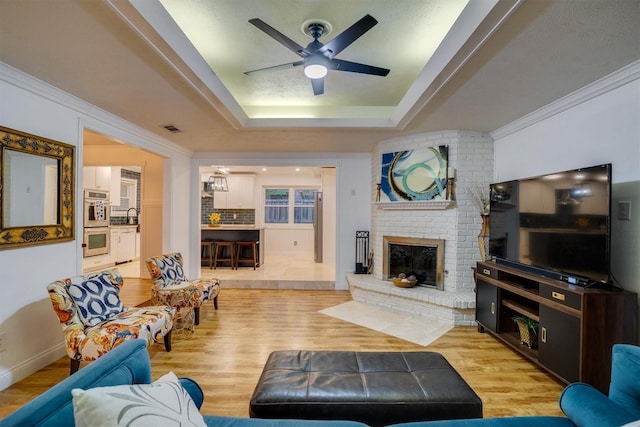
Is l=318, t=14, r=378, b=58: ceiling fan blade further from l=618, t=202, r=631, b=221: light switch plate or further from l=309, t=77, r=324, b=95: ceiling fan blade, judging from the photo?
l=618, t=202, r=631, b=221: light switch plate

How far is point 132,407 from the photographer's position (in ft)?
2.61

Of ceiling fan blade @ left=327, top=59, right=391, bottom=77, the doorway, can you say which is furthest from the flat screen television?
the doorway

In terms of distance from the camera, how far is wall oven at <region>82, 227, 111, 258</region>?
563 centimetres

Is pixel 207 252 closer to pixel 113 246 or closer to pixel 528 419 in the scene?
pixel 113 246

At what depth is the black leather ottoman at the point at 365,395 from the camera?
4.58ft

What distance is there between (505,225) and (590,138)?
3.33ft

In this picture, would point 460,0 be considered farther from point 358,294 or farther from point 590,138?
point 358,294

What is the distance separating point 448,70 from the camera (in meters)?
2.10

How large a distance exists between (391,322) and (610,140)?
2.68m

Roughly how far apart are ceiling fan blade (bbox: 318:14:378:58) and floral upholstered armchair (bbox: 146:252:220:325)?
9.41 ft

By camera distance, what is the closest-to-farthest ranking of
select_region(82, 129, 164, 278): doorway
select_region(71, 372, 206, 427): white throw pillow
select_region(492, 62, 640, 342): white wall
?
select_region(71, 372, 206, 427): white throw pillow, select_region(492, 62, 640, 342): white wall, select_region(82, 129, 164, 278): doorway

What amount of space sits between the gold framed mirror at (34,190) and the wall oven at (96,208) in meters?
3.83

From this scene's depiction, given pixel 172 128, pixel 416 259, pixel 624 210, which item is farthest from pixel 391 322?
pixel 172 128

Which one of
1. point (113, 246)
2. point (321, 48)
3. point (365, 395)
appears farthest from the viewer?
point (113, 246)
